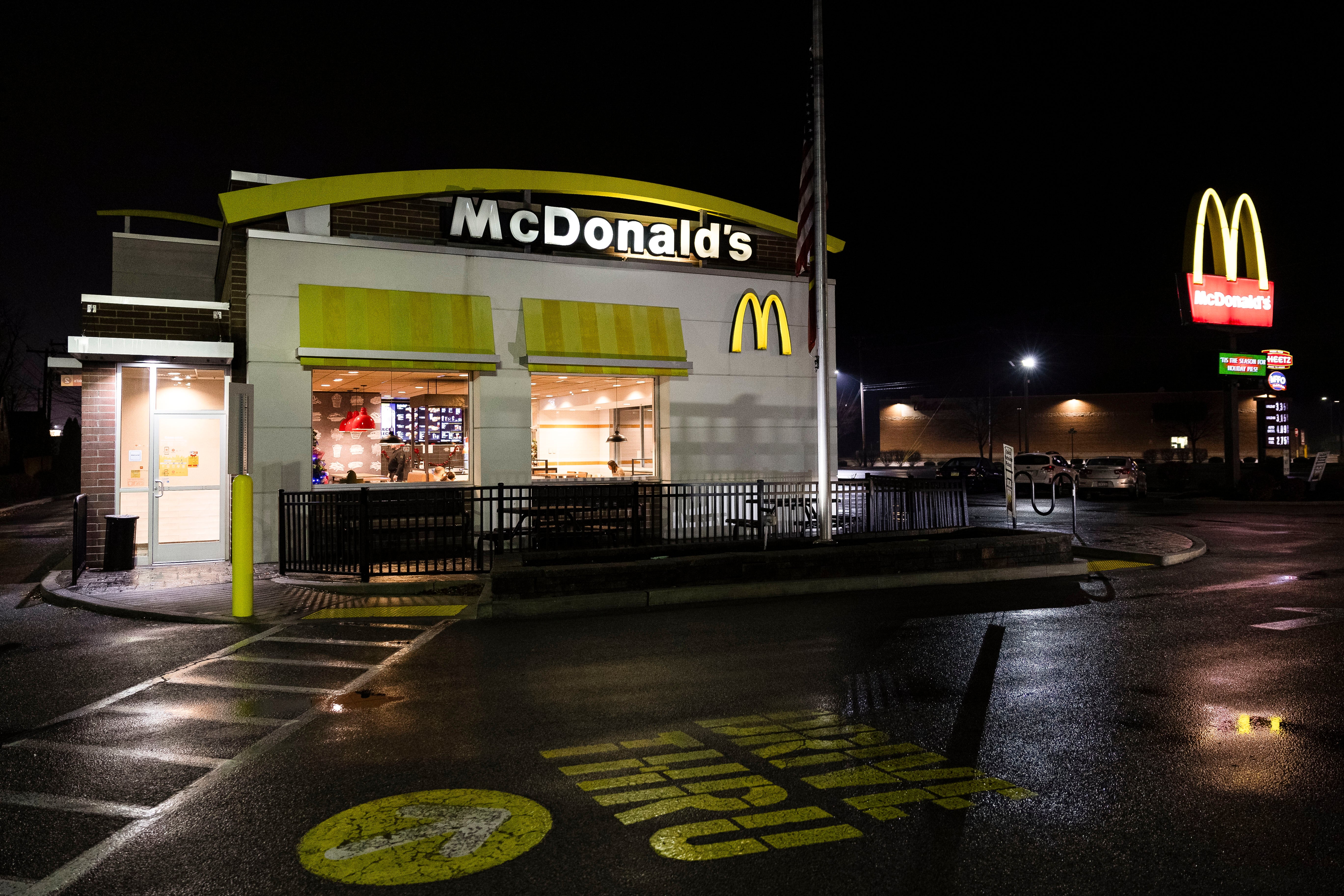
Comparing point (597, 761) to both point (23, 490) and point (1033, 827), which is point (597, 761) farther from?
point (23, 490)

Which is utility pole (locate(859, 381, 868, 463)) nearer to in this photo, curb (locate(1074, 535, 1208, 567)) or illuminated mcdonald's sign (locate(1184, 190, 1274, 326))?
illuminated mcdonald's sign (locate(1184, 190, 1274, 326))

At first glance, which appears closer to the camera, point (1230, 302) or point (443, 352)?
point (443, 352)

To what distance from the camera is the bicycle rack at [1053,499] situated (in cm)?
1883

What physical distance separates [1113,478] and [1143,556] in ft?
63.8

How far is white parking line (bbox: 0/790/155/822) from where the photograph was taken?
4.84 meters

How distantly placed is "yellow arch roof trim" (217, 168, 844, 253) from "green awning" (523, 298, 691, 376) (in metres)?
2.21

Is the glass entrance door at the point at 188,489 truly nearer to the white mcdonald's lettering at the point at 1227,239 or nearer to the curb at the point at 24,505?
the curb at the point at 24,505

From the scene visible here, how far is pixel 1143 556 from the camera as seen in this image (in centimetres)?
1577

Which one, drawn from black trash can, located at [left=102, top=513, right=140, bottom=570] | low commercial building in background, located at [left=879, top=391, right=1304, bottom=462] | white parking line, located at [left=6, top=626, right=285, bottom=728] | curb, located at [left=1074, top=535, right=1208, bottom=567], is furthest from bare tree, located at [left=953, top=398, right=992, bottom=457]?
white parking line, located at [left=6, top=626, right=285, bottom=728]

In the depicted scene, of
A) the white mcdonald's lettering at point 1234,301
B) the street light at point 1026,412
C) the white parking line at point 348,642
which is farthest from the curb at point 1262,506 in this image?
the street light at point 1026,412

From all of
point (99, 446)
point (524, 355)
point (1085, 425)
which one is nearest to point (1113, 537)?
point (524, 355)

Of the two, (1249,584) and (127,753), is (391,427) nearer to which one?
(127,753)

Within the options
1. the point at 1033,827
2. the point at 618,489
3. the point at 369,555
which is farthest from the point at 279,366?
the point at 1033,827

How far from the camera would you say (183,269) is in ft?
72.0
